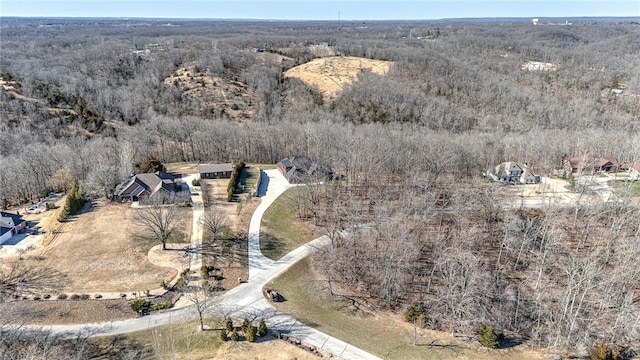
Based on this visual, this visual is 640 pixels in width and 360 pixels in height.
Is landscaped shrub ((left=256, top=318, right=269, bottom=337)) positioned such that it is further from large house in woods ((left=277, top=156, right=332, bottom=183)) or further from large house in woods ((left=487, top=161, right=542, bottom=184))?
large house in woods ((left=487, top=161, right=542, bottom=184))

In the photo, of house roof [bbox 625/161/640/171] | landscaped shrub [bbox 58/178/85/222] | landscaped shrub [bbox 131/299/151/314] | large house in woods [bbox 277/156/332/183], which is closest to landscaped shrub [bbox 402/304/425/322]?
landscaped shrub [bbox 131/299/151/314]

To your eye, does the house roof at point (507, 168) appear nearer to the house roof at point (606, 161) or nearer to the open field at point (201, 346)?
the house roof at point (606, 161)

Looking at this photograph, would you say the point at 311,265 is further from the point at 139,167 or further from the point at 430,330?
the point at 139,167

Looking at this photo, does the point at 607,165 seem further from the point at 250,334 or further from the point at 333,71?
the point at 333,71

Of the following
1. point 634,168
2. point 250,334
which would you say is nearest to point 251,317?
point 250,334

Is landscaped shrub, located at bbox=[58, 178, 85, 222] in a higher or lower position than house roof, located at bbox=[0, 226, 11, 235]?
higher

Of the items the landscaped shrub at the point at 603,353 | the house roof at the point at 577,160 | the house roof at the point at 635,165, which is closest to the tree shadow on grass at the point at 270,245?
the landscaped shrub at the point at 603,353
